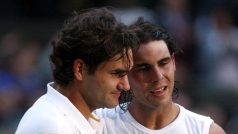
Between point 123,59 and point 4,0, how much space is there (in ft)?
19.7

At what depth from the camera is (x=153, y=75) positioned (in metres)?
4.92

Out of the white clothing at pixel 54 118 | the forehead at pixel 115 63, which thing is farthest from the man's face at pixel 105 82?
the white clothing at pixel 54 118

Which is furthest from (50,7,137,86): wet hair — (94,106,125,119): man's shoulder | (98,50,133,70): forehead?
(94,106,125,119): man's shoulder

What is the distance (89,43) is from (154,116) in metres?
0.92

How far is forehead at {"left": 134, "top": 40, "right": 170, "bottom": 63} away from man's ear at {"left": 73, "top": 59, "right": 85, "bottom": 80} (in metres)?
0.61

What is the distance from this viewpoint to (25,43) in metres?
9.38

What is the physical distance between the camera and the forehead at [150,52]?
4906 millimetres

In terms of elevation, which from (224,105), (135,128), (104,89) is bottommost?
(224,105)

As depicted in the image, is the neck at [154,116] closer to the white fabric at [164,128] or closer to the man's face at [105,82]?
the white fabric at [164,128]

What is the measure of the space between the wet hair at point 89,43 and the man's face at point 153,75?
1.28 ft

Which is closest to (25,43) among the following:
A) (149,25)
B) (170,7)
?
(170,7)

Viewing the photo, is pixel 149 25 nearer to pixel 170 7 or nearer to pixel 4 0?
pixel 170 7

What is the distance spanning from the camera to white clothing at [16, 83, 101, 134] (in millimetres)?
4023

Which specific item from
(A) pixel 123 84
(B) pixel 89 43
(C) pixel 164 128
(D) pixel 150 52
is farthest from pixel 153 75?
(B) pixel 89 43
